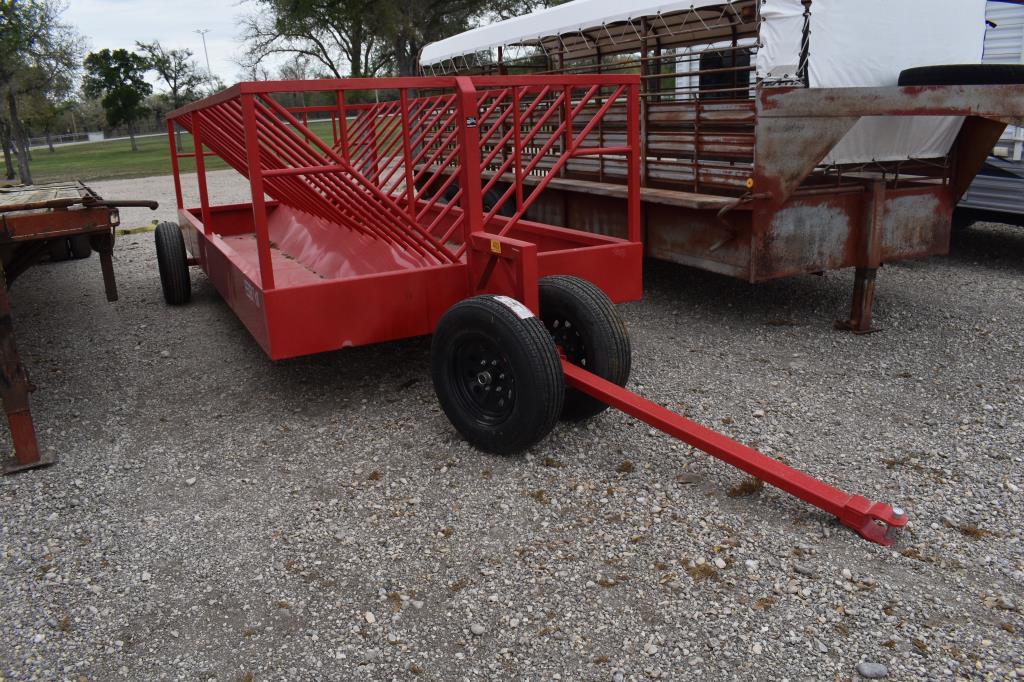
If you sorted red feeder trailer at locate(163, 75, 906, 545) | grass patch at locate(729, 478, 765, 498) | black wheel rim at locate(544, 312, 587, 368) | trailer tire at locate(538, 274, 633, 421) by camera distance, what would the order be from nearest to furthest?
grass patch at locate(729, 478, 765, 498)
red feeder trailer at locate(163, 75, 906, 545)
trailer tire at locate(538, 274, 633, 421)
black wheel rim at locate(544, 312, 587, 368)

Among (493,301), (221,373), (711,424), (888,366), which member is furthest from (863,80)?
(221,373)

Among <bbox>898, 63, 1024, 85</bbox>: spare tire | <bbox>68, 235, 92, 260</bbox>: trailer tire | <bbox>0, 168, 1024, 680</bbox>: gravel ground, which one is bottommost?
<bbox>0, 168, 1024, 680</bbox>: gravel ground

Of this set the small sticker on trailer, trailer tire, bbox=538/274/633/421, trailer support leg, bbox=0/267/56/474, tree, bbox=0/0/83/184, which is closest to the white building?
trailer tire, bbox=538/274/633/421

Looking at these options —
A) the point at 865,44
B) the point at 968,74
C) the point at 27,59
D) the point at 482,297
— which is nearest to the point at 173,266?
the point at 482,297

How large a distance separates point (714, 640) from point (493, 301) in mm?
1816

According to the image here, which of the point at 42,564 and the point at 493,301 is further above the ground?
the point at 493,301

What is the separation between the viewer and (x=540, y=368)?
11.9ft

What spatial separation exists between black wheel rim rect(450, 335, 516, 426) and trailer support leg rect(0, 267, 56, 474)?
208 centimetres

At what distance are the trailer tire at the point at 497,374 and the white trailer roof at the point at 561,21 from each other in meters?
3.41

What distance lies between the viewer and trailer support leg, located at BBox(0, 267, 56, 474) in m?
3.92

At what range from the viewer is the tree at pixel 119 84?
1734 inches

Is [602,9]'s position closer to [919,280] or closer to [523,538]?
[919,280]

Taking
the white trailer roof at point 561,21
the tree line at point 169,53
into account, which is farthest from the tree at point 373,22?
the white trailer roof at point 561,21

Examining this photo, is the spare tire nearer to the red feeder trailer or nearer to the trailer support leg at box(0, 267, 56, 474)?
the red feeder trailer
